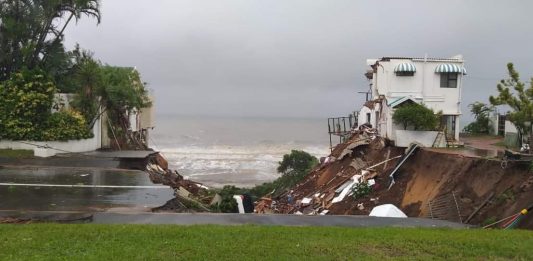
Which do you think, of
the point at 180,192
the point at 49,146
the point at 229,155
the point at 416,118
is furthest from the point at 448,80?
the point at 229,155

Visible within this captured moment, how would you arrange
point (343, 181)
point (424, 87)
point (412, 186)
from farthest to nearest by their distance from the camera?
point (424, 87) < point (343, 181) < point (412, 186)

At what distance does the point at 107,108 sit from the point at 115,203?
1284 cm

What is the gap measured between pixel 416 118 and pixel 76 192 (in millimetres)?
16837

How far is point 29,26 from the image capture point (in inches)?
855

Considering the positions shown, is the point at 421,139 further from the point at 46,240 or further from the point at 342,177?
the point at 46,240

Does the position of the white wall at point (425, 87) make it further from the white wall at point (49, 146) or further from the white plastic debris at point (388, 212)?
the white wall at point (49, 146)

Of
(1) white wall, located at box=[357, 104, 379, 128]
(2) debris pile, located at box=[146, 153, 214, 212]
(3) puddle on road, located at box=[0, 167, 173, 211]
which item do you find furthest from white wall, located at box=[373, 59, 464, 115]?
(3) puddle on road, located at box=[0, 167, 173, 211]

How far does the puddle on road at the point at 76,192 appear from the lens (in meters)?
11.1

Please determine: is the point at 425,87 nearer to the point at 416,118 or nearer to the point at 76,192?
the point at 416,118

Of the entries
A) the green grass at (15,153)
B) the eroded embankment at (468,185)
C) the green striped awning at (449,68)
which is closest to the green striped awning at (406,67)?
the green striped awning at (449,68)

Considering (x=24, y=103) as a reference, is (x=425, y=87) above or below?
above

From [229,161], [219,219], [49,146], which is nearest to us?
[219,219]

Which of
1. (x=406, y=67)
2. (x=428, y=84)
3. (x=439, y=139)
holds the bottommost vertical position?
(x=439, y=139)

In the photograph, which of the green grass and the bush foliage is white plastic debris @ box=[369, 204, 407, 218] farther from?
the green grass
